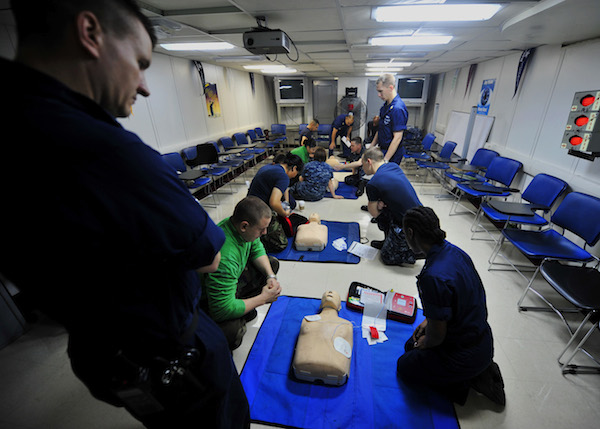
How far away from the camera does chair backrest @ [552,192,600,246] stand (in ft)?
7.47

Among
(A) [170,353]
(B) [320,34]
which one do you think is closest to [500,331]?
(A) [170,353]

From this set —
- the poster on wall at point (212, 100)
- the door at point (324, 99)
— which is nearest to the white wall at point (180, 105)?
the poster on wall at point (212, 100)

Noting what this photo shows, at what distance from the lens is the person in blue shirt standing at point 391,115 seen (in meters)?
4.13

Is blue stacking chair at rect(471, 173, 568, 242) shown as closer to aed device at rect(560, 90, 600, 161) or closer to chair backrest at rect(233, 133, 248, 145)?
aed device at rect(560, 90, 600, 161)

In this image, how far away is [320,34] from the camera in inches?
131

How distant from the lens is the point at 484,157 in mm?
4426

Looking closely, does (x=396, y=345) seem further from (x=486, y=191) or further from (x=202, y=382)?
(x=486, y=191)

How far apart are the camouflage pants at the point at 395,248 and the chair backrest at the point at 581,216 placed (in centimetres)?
146

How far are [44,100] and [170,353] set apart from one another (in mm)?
717

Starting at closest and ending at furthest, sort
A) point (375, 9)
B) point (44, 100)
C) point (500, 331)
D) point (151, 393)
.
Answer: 1. point (44, 100)
2. point (151, 393)
3. point (500, 331)
4. point (375, 9)

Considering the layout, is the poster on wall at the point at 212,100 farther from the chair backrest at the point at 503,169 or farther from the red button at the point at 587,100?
the red button at the point at 587,100

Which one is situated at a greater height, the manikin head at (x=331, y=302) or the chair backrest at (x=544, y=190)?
the chair backrest at (x=544, y=190)

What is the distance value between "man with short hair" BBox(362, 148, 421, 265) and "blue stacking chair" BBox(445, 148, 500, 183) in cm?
176

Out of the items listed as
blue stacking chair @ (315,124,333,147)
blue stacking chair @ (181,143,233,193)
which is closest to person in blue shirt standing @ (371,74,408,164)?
blue stacking chair @ (181,143,233,193)
